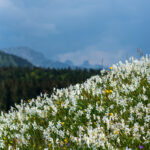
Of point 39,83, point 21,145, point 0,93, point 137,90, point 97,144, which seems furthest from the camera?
point 39,83

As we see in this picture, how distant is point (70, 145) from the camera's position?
4.46m

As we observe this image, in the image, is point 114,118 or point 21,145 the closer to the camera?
point 114,118

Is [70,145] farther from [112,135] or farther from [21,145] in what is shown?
[21,145]

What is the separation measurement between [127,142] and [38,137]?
2.41 meters

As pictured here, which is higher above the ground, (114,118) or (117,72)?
(117,72)

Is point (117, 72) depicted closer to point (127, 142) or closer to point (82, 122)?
point (82, 122)

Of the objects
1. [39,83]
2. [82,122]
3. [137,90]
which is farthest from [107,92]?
[39,83]

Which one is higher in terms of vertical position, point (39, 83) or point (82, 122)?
point (39, 83)

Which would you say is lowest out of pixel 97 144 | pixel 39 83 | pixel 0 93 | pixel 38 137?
pixel 97 144

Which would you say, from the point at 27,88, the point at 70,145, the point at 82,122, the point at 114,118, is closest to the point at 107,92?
the point at 82,122

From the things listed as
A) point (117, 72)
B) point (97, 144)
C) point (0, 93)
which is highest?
point (0, 93)

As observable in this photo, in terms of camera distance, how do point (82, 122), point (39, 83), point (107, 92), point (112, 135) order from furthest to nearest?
point (39, 83), point (107, 92), point (82, 122), point (112, 135)

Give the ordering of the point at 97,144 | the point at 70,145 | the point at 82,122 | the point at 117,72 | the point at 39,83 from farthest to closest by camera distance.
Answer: the point at 39,83, the point at 117,72, the point at 82,122, the point at 70,145, the point at 97,144

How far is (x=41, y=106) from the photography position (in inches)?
304
